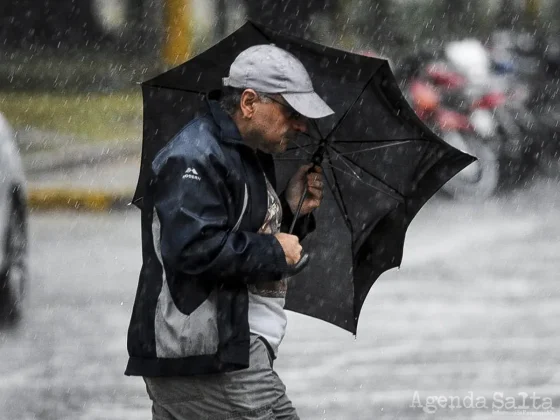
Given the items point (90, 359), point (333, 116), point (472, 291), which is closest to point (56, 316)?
point (90, 359)

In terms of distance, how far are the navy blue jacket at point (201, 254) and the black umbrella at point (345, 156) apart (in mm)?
406

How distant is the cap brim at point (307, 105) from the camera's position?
352 centimetres

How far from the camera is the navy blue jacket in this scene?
11.1 ft

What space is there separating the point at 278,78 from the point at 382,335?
389 centimetres

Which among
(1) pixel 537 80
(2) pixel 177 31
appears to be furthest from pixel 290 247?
(2) pixel 177 31

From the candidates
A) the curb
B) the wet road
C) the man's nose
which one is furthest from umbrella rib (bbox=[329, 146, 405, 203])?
the curb

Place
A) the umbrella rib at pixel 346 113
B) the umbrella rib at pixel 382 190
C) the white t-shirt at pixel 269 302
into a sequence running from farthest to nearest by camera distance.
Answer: the umbrella rib at pixel 382 190
the umbrella rib at pixel 346 113
the white t-shirt at pixel 269 302

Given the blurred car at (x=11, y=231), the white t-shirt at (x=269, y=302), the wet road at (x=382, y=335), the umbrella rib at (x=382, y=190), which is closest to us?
the white t-shirt at (x=269, y=302)

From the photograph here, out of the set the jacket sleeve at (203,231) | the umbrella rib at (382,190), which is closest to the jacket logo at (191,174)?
the jacket sleeve at (203,231)

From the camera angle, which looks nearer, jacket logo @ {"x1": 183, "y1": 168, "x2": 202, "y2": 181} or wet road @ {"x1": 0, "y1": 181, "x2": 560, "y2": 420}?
jacket logo @ {"x1": 183, "y1": 168, "x2": 202, "y2": 181}

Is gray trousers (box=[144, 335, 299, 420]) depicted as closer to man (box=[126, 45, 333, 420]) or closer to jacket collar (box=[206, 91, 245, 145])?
man (box=[126, 45, 333, 420])

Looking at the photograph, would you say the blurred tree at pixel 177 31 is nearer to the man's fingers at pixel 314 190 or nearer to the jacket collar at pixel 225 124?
the man's fingers at pixel 314 190

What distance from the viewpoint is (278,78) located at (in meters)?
3.53

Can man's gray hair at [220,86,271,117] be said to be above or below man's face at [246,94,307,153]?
above
